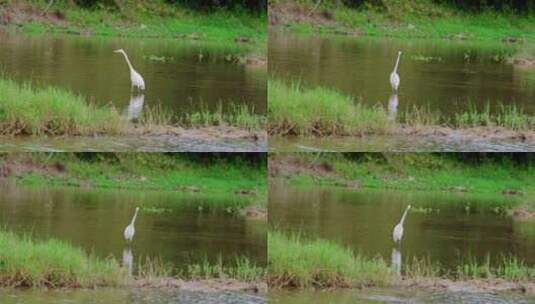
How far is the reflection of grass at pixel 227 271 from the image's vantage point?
9.72 metres

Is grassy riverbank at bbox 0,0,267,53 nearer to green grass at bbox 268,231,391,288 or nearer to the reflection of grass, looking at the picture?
the reflection of grass

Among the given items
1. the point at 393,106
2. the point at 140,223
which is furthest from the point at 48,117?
the point at 393,106

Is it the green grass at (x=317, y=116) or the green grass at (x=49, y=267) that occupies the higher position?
the green grass at (x=317, y=116)

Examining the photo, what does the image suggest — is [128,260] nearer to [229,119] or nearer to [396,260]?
[229,119]

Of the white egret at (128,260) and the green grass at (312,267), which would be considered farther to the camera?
the white egret at (128,260)

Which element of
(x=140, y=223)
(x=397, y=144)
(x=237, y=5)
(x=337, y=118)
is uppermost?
(x=237, y=5)

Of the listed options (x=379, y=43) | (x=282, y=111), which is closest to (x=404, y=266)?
(x=282, y=111)

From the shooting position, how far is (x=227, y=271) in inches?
392

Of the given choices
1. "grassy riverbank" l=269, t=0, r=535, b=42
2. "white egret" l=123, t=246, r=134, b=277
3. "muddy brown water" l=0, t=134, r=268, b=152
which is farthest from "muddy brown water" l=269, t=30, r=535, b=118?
"white egret" l=123, t=246, r=134, b=277

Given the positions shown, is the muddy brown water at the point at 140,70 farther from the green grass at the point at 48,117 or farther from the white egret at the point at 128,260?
the white egret at the point at 128,260

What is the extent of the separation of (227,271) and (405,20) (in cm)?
517

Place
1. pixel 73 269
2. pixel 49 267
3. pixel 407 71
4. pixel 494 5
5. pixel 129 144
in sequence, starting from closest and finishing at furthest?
pixel 49 267, pixel 73 269, pixel 129 144, pixel 407 71, pixel 494 5

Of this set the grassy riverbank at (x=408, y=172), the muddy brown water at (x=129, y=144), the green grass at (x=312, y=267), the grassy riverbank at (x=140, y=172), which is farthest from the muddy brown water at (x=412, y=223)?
the green grass at (x=312, y=267)

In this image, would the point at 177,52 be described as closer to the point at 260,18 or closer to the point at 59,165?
the point at 260,18
